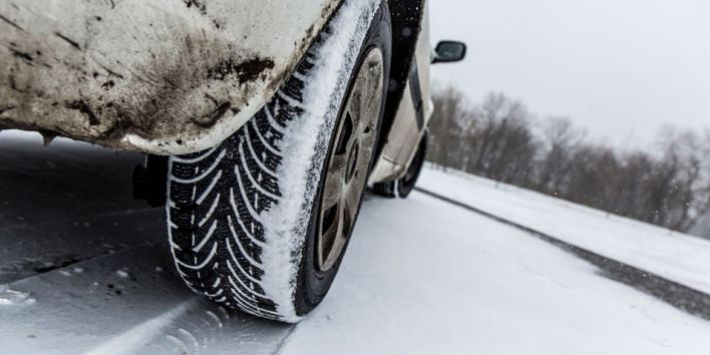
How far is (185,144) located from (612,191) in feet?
183

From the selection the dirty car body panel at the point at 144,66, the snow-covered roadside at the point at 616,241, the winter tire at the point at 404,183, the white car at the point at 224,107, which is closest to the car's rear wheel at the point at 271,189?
the white car at the point at 224,107

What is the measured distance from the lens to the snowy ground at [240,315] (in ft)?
3.46

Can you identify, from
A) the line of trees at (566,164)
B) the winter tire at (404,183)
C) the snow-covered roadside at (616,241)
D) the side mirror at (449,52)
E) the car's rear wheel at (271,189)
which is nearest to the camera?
the car's rear wheel at (271,189)

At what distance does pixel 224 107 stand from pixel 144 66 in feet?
0.44

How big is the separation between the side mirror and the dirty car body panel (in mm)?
2575

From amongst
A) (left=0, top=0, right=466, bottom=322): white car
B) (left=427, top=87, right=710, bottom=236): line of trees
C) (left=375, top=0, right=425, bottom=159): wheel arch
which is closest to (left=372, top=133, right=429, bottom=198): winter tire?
(left=375, top=0, right=425, bottom=159): wheel arch

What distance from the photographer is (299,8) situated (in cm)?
80

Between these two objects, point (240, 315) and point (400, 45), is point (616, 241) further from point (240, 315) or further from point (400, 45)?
point (240, 315)

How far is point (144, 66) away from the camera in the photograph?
68cm

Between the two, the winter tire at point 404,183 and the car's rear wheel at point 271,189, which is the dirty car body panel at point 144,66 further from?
the winter tire at point 404,183

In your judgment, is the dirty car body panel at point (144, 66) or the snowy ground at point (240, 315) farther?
the snowy ground at point (240, 315)

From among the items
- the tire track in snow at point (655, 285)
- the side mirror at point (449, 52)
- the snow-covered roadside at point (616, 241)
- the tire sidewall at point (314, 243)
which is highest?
the side mirror at point (449, 52)

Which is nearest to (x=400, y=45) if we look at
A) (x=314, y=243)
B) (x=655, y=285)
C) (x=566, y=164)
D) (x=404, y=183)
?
(x=314, y=243)

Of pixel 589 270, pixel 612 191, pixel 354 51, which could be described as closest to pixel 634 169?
pixel 612 191
